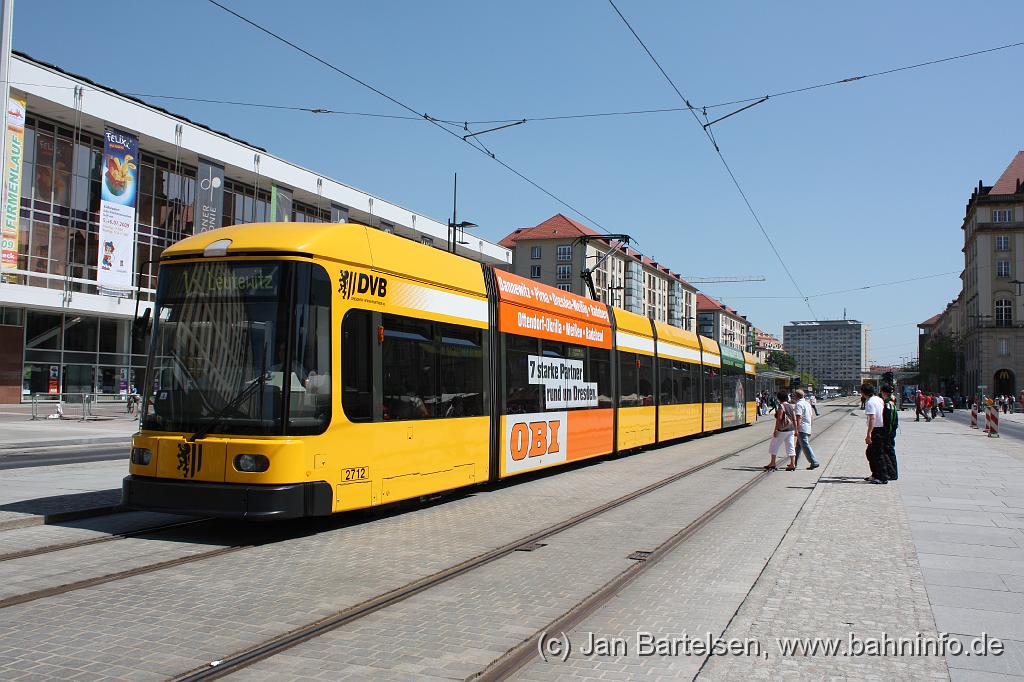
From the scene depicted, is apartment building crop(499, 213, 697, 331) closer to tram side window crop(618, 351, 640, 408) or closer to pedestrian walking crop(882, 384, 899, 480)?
tram side window crop(618, 351, 640, 408)

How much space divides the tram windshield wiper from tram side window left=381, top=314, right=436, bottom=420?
5.16ft

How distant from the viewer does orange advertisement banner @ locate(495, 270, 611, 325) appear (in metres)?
13.2

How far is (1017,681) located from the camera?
4.47 metres

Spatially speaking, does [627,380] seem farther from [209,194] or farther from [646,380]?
[209,194]

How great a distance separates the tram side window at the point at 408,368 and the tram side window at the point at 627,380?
8354 mm

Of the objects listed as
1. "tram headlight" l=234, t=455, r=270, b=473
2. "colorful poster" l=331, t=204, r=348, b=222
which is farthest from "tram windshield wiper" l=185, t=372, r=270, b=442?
"colorful poster" l=331, t=204, r=348, b=222

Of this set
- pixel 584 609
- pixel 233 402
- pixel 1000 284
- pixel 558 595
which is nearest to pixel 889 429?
pixel 558 595

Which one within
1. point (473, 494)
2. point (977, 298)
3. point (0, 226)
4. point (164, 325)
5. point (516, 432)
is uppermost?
point (977, 298)

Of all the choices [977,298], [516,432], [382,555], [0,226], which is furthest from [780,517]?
[977,298]

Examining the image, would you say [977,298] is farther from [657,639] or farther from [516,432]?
[657,639]

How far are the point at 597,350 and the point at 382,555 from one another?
9.79 meters

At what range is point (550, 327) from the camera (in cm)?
1466

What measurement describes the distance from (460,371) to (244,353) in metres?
3.61

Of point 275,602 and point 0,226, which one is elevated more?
point 0,226
